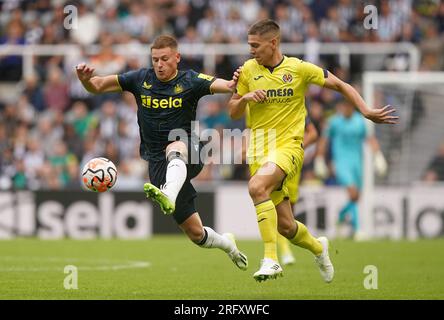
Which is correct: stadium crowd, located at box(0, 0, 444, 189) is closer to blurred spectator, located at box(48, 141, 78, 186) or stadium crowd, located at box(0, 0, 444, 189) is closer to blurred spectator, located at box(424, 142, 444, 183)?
blurred spectator, located at box(48, 141, 78, 186)

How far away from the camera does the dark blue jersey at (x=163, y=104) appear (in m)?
10.4

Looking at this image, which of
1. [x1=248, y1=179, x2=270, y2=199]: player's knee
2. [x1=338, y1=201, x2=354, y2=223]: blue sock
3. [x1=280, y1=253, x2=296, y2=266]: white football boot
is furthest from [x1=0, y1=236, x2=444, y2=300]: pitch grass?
[x1=248, y1=179, x2=270, y2=199]: player's knee

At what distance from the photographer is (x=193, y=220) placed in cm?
1061

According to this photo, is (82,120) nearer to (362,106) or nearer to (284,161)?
(284,161)

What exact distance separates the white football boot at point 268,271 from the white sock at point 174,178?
3.39 feet

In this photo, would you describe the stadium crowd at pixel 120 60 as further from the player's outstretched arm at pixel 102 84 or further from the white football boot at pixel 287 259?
the player's outstretched arm at pixel 102 84

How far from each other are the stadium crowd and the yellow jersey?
381 inches

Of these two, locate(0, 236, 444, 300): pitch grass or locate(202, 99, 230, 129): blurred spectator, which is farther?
locate(202, 99, 230, 129): blurred spectator

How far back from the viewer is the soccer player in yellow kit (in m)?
9.97

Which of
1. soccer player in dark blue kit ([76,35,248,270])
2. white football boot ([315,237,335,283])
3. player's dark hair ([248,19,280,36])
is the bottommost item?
white football boot ([315,237,335,283])

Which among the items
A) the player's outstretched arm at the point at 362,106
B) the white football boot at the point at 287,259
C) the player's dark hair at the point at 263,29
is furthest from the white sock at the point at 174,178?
the white football boot at the point at 287,259

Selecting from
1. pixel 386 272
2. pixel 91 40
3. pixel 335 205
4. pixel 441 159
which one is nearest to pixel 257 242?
pixel 335 205

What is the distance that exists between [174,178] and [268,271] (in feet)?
4.31
